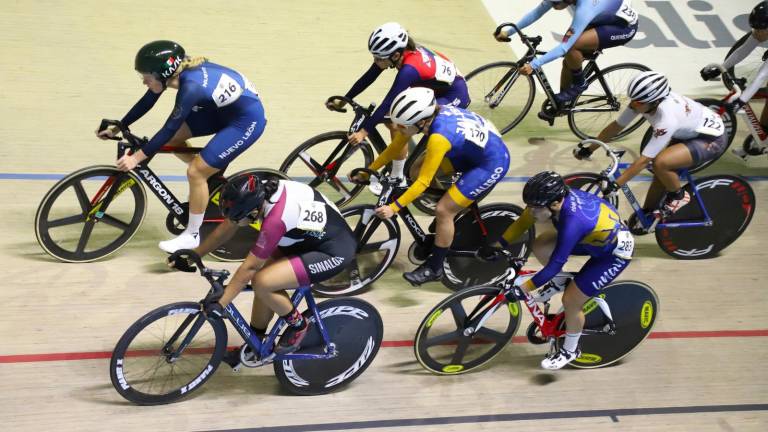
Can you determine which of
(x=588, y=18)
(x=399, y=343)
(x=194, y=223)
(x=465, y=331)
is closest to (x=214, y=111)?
(x=194, y=223)

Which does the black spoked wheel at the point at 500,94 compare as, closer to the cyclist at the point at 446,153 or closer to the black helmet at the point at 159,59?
the cyclist at the point at 446,153

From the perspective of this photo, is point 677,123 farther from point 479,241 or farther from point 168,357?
point 168,357

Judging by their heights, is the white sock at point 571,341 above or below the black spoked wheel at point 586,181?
below

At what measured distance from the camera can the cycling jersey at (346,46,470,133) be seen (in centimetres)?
571

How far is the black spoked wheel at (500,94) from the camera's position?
745 cm

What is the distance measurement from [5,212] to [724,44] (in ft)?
25.7

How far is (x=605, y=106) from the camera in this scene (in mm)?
7754

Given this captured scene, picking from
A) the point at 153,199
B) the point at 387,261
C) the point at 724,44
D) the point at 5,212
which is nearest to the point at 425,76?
the point at 387,261

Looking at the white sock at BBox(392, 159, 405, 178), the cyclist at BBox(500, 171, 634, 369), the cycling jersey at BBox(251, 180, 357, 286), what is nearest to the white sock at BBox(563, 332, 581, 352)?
the cyclist at BBox(500, 171, 634, 369)

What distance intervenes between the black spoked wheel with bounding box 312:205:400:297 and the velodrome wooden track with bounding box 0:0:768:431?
16 centimetres

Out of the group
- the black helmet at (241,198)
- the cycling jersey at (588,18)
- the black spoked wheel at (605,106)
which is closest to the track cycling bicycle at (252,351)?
the black helmet at (241,198)

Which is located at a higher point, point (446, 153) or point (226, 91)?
point (226, 91)

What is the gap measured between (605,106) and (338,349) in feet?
13.9

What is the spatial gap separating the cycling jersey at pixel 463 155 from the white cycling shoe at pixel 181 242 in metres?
1.41
